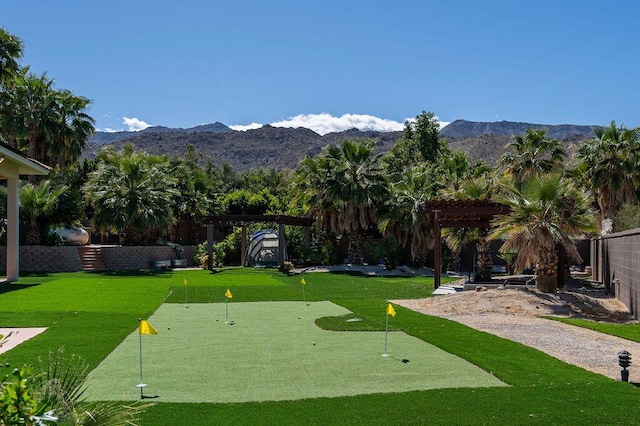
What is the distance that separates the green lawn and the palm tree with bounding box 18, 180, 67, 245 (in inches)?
405

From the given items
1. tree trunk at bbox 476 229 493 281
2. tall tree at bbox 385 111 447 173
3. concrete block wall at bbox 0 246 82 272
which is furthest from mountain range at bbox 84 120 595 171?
tree trunk at bbox 476 229 493 281

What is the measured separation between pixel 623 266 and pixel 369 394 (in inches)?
555

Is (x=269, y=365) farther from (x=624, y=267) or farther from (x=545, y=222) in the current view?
(x=624, y=267)

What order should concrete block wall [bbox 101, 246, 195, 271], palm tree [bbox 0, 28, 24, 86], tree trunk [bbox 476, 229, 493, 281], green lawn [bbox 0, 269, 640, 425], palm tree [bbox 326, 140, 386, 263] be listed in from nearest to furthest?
green lawn [bbox 0, 269, 640, 425], tree trunk [bbox 476, 229, 493, 281], palm tree [bbox 0, 28, 24, 86], palm tree [bbox 326, 140, 386, 263], concrete block wall [bbox 101, 246, 195, 271]

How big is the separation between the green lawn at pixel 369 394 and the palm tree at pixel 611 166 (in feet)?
51.1

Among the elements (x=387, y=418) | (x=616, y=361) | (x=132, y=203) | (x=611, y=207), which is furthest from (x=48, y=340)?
(x=611, y=207)

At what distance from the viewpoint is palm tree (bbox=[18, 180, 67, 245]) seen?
108 ft

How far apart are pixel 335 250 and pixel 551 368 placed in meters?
29.0

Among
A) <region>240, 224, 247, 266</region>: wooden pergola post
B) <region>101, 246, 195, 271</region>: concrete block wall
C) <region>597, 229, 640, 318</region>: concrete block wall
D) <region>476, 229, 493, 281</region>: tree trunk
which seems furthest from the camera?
<region>240, 224, 247, 266</region>: wooden pergola post

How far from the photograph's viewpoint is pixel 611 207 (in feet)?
114

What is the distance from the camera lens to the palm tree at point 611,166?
3353cm

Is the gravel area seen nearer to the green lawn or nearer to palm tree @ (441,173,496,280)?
the green lawn

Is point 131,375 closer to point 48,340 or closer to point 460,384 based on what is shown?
point 48,340

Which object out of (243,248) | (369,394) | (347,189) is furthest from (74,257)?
(369,394)
